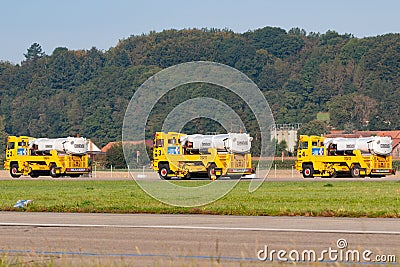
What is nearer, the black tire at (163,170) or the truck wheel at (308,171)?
the black tire at (163,170)

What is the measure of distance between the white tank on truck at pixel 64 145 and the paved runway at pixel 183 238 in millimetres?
44364

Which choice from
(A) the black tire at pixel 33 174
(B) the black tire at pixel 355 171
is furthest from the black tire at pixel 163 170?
(B) the black tire at pixel 355 171

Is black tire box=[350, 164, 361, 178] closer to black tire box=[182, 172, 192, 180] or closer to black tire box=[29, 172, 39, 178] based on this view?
black tire box=[182, 172, 192, 180]

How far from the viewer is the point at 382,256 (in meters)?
14.8

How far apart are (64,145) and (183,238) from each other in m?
51.7

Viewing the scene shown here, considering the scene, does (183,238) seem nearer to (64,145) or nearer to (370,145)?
(370,145)

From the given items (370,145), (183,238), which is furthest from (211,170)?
(183,238)

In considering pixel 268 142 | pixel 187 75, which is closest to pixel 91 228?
pixel 187 75

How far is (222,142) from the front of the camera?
59.4m

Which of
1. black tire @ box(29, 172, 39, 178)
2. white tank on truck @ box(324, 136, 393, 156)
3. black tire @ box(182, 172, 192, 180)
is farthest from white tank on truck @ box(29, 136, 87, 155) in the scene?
white tank on truck @ box(324, 136, 393, 156)

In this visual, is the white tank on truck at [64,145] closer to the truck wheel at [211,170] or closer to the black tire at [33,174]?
the black tire at [33,174]

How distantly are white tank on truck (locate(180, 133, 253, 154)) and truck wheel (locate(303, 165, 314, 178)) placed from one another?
32.0 ft

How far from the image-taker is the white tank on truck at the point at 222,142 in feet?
194

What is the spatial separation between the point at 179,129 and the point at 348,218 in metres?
38.1
